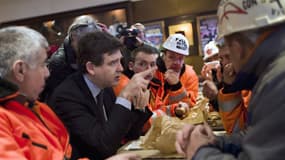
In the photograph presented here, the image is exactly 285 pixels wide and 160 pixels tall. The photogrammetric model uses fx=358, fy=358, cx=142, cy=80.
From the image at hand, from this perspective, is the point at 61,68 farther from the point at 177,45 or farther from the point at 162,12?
the point at 162,12

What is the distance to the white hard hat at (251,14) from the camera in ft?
2.86

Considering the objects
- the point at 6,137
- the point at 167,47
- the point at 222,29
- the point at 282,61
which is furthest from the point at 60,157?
the point at 167,47

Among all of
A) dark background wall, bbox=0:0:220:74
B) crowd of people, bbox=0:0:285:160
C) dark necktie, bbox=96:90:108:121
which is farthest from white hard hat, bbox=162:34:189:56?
dark background wall, bbox=0:0:220:74

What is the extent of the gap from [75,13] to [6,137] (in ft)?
18.1

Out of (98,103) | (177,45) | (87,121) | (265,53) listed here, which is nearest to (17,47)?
(87,121)

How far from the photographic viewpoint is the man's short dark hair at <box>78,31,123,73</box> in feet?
6.04

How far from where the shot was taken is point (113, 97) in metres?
2.03

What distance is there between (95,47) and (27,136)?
684mm

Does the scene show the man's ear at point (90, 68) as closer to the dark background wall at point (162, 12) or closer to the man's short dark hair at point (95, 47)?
the man's short dark hair at point (95, 47)

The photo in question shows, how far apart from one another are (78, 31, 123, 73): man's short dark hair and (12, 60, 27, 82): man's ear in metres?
0.51

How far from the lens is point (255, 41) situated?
0.88 m

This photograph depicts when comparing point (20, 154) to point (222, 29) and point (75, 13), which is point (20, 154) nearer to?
point (222, 29)

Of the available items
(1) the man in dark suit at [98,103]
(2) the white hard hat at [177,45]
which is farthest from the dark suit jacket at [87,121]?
(2) the white hard hat at [177,45]

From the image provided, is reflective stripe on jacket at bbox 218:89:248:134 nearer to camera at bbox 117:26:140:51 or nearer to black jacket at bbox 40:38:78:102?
black jacket at bbox 40:38:78:102
